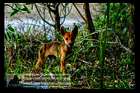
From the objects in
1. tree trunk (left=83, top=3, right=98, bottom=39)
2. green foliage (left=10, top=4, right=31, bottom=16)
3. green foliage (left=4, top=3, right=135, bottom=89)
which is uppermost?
green foliage (left=10, top=4, right=31, bottom=16)

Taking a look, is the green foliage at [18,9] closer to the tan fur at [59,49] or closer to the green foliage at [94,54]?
the green foliage at [94,54]

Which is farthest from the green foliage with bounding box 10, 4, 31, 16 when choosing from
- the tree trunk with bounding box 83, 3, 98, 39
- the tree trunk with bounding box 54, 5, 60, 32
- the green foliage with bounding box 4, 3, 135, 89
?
the tree trunk with bounding box 83, 3, 98, 39

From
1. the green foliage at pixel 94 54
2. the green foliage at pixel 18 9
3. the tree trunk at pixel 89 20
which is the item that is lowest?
the green foliage at pixel 94 54

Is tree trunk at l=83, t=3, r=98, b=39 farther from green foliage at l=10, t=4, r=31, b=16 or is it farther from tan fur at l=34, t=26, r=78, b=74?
green foliage at l=10, t=4, r=31, b=16

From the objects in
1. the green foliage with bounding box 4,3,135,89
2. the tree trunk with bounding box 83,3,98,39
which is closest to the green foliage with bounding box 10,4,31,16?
the green foliage with bounding box 4,3,135,89

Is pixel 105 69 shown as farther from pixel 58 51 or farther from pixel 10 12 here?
pixel 10 12

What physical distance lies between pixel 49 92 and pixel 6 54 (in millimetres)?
443

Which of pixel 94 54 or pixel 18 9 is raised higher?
pixel 18 9

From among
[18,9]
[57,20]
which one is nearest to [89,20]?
[57,20]

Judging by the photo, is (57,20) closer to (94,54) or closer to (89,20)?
(89,20)

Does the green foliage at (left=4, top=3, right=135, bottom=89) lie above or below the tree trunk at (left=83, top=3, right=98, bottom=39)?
below

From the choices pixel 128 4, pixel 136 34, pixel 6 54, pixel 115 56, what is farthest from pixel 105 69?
pixel 6 54

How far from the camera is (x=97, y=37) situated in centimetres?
279

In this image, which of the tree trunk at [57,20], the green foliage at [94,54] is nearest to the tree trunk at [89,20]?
the green foliage at [94,54]
